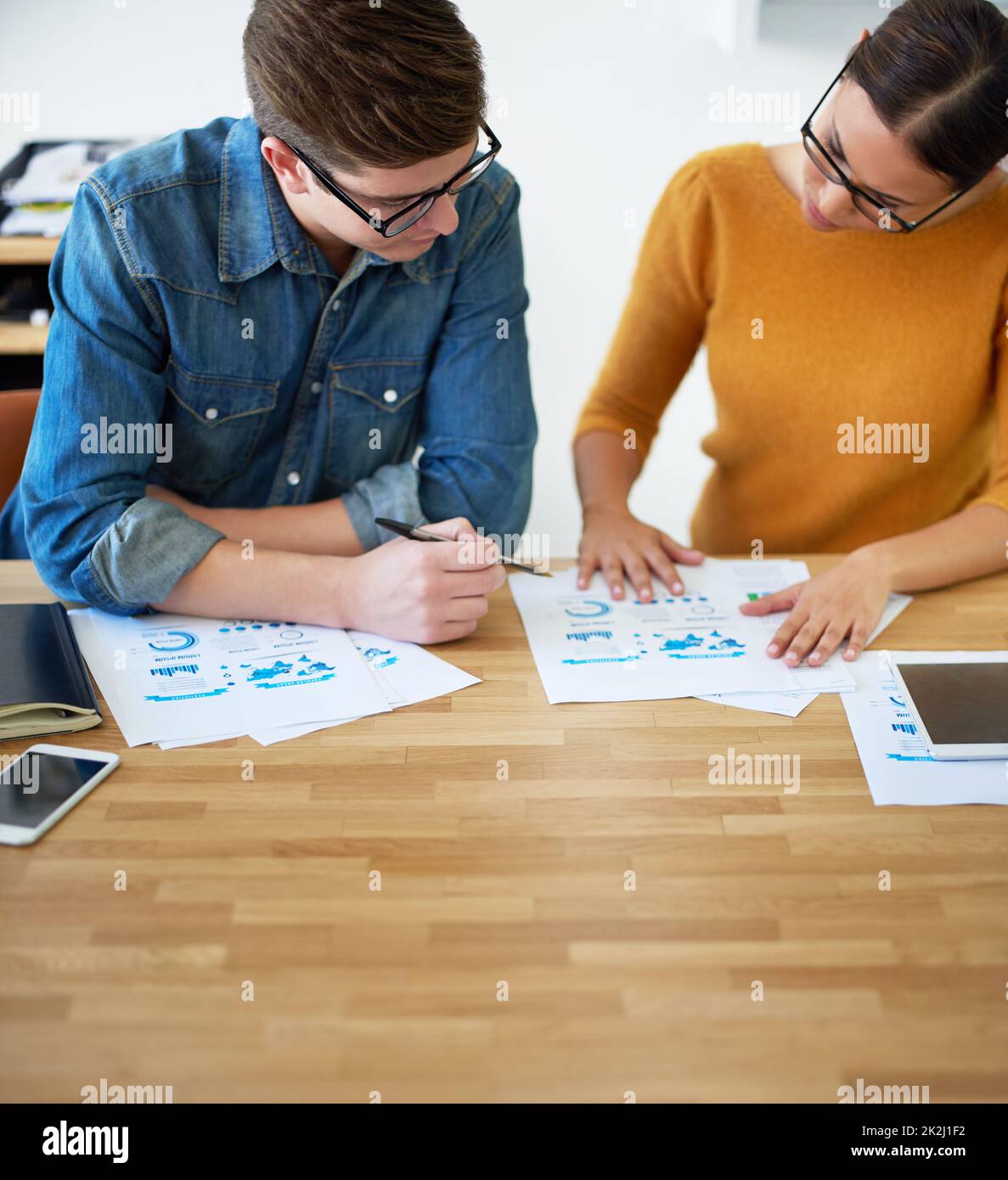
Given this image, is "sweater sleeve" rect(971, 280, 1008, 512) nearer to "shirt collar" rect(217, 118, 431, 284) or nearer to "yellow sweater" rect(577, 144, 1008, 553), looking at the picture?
"yellow sweater" rect(577, 144, 1008, 553)

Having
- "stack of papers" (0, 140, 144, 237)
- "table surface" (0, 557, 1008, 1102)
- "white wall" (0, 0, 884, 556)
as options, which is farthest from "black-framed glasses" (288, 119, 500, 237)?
"white wall" (0, 0, 884, 556)

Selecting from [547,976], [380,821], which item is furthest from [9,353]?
[547,976]

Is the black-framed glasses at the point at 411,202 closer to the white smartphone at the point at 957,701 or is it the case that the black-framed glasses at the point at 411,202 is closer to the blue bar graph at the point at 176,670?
the blue bar graph at the point at 176,670

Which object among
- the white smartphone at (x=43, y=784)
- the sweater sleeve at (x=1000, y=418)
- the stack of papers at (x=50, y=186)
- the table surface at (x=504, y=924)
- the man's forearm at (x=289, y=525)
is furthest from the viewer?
the stack of papers at (x=50, y=186)

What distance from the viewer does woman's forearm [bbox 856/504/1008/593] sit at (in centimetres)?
147

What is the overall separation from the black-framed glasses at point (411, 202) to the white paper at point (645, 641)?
0.50 metres

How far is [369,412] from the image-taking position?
156 centimetres

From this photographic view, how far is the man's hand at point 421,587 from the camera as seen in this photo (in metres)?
1.31

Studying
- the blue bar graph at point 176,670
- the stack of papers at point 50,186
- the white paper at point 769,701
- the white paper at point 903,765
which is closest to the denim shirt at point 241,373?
the blue bar graph at point 176,670

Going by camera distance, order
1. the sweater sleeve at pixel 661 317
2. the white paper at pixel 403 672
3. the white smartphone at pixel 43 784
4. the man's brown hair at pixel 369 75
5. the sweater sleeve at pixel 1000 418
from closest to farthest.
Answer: the white smartphone at pixel 43 784 < the man's brown hair at pixel 369 75 < the white paper at pixel 403 672 < the sweater sleeve at pixel 1000 418 < the sweater sleeve at pixel 661 317

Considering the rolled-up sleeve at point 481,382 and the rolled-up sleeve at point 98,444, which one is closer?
the rolled-up sleeve at point 98,444

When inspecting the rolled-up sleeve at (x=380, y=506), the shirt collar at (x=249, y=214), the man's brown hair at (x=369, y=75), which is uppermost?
the man's brown hair at (x=369, y=75)

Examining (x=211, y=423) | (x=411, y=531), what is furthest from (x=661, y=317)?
(x=211, y=423)

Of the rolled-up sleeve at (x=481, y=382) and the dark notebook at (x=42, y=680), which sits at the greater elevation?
the rolled-up sleeve at (x=481, y=382)
